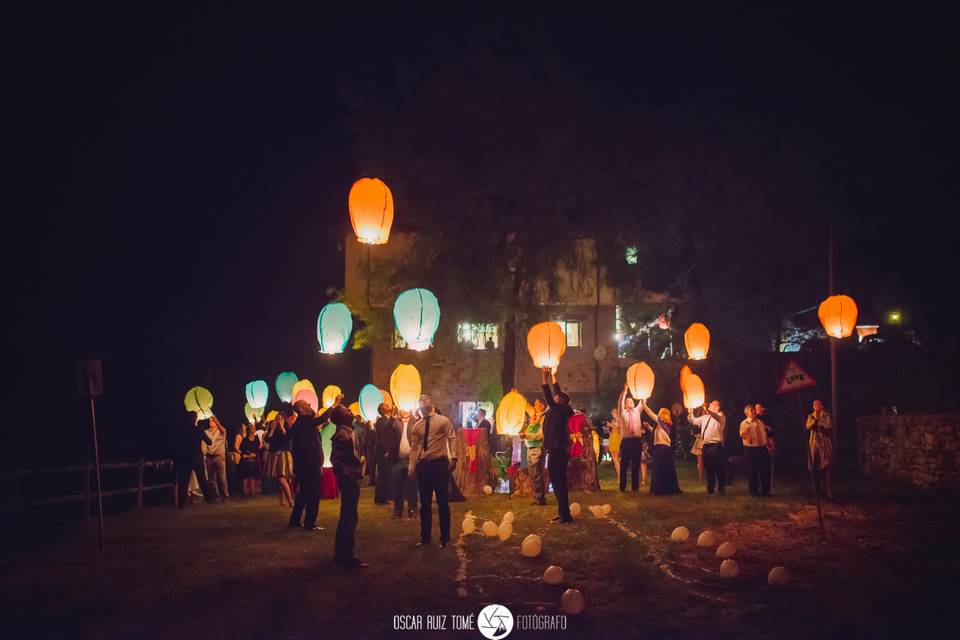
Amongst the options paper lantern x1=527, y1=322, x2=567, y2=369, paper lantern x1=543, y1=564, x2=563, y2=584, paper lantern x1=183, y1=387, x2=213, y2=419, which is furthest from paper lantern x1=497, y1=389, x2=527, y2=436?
paper lantern x1=543, y1=564, x2=563, y2=584

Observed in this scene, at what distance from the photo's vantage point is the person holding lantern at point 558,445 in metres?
11.0

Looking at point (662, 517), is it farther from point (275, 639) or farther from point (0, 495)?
point (0, 495)

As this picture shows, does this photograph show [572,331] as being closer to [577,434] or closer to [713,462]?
[577,434]

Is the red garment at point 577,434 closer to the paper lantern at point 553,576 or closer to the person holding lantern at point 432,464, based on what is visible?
the person holding lantern at point 432,464

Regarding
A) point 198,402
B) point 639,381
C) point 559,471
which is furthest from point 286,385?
point 559,471

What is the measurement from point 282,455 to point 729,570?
9.27 m

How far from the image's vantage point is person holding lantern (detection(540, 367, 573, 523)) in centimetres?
1104

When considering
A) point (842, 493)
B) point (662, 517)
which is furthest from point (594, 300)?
point (662, 517)

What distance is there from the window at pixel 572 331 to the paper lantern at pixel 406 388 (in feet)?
62.9

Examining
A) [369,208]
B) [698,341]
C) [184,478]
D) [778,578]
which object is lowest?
[184,478]

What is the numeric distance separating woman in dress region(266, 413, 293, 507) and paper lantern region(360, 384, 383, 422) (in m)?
2.59

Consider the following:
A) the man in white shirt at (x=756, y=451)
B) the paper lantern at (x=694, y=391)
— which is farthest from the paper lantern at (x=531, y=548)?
the paper lantern at (x=694, y=391)

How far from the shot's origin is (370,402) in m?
16.6

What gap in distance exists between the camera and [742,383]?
25.2 m
